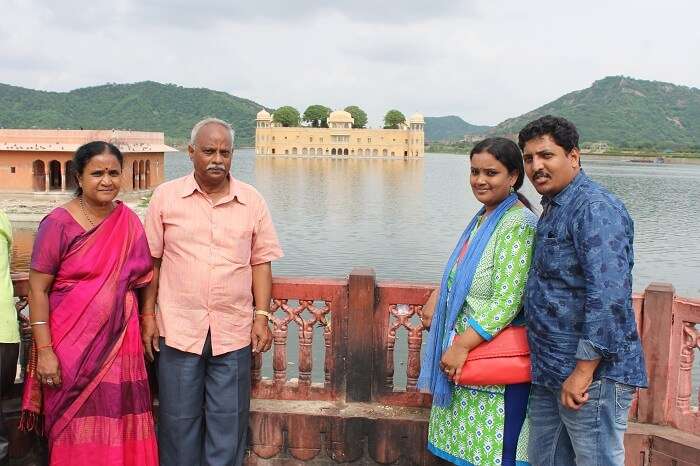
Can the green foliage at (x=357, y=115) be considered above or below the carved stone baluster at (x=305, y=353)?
above

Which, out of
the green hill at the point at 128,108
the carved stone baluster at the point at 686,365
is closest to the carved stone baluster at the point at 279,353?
the carved stone baluster at the point at 686,365

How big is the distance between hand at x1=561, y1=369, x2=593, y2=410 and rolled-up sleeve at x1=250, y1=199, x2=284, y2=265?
4.31 ft

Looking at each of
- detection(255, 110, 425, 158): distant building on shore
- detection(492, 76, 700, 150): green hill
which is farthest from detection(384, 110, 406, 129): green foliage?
detection(492, 76, 700, 150): green hill

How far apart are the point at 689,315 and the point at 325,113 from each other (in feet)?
301

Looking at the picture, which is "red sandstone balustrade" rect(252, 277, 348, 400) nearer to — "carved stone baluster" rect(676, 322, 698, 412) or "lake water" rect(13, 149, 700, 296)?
"carved stone baluster" rect(676, 322, 698, 412)

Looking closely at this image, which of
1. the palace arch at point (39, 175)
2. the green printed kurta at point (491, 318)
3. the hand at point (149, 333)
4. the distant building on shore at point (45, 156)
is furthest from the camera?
the palace arch at point (39, 175)

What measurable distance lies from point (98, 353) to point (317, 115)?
91.7 meters

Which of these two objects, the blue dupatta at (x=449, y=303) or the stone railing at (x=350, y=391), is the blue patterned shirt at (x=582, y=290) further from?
the stone railing at (x=350, y=391)

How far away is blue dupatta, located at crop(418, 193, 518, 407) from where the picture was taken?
2.38 metres

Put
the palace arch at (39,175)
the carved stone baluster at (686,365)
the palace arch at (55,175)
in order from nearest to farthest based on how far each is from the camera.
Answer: the carved stone baluster at (686,365) → the palace arch at (39,175) → the palace arch at (55,175)

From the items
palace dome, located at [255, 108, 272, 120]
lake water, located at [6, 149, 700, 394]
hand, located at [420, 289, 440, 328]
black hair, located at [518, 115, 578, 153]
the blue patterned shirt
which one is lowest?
lake water, located at [6, 149, 700, 394]

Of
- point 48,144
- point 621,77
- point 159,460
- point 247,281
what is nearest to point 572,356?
point 247,281

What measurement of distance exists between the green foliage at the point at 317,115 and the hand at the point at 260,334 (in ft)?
298

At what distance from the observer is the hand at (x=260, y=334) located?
2803 millimetres
